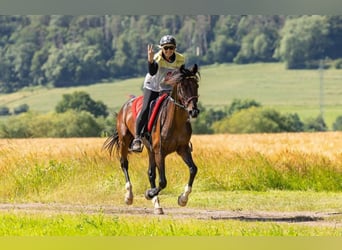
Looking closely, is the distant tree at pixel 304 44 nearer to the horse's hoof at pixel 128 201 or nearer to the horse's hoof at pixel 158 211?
the horse's hoof at pixel 128 201

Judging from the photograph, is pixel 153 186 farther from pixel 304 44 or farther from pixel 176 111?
pixel 304 44

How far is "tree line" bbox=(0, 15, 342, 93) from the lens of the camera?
7769cm

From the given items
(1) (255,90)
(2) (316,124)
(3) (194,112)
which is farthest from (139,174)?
(1) (255,90)

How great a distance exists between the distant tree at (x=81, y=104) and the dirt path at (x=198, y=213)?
48.4 meters

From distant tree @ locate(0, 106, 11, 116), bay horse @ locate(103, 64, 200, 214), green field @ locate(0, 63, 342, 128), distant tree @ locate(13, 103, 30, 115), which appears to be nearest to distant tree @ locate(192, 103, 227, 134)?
green field @ locate(0, 63, 342, 128)

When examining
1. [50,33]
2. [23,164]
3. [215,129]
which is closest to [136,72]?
[215,129]

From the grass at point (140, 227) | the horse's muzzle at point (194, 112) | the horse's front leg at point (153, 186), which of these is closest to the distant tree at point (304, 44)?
the horse's front leg at point (153, 186)

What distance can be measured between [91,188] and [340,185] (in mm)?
5177

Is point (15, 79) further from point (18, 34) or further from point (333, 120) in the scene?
point (333, 120)

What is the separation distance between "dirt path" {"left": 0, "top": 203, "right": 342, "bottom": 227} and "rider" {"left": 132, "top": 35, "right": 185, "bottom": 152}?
3.55 feet

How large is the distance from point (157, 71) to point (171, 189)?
4.71 metres

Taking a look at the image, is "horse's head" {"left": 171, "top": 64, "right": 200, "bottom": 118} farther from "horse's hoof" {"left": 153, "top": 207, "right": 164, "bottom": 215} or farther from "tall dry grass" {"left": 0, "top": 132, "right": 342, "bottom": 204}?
"tall dry grass" {"left": 0, "top": 132, "right": 342, "bottom": 204}

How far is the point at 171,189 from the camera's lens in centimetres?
1848

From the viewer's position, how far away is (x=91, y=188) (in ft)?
59.6
